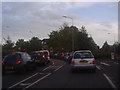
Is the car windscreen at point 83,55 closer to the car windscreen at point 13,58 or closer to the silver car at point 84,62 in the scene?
the silver car at point 84,62

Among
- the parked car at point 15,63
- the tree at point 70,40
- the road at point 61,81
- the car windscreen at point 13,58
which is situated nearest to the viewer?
the road at point 61,81

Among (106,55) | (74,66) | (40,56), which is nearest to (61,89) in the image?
(74,66)

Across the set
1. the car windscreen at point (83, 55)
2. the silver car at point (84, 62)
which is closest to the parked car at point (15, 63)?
the silver car at point (84, 62)

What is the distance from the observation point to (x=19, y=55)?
48.8ft

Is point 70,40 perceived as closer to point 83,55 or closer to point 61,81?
point 83,55

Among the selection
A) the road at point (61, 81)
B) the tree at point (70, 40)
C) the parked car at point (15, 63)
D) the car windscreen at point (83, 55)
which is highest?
the tree at point (70, 40)

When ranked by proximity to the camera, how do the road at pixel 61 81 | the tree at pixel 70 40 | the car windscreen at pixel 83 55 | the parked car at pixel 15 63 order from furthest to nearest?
the tree at pixel 70 40, the car windscreen at pixel 83 55, the parked car at pixel 15 63, the road at pixel 61 81

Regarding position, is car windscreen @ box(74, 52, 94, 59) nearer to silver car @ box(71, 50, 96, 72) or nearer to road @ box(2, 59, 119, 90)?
silver car @ box(71, 50, 96, 72)

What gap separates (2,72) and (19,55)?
5.29 feet

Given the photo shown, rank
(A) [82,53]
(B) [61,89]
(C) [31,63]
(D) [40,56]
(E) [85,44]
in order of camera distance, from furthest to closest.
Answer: (E) [85,44], (D) [40,56], (C) [31,63], (A) [82,53], (B) [61,89]

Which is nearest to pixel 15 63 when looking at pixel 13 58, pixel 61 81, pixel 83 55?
pixel 13 58

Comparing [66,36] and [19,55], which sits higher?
[66,36]

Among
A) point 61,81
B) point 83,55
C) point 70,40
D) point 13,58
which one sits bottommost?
point 61,81

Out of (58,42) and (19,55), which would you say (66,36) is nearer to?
(58,42)
